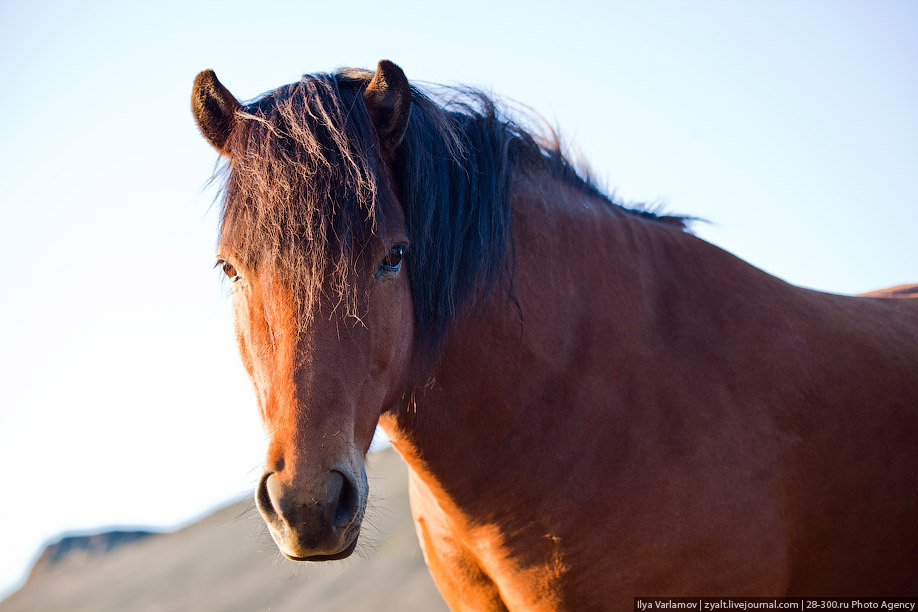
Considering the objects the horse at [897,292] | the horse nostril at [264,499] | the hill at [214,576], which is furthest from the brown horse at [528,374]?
the hill at [214,576]

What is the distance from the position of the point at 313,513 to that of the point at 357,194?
1.02 m

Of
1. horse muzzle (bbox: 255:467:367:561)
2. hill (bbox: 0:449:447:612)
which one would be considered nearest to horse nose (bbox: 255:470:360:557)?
horse muzzle (bbox: 255:467:367:561)

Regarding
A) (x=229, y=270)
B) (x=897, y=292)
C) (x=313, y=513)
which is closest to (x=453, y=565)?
(x=313, y=513)

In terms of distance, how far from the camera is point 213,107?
7.76 ft

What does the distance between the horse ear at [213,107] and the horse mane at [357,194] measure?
0.09 m

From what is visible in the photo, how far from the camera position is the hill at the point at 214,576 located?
14047 millimetres

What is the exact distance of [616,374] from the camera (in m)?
2.55

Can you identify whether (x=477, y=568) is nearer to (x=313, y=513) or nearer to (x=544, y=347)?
(x=544, y=347)

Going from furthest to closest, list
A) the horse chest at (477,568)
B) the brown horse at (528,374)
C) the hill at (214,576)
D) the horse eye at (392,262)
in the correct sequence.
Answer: the hill at (214,576) → the horse chest at (477,568) → the horse eye at (392,262) → the brown horse at (528,374)

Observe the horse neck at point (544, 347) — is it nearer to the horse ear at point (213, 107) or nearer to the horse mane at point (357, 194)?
the horse mane at point (357, 194)

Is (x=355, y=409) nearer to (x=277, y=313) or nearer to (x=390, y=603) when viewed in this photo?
(x=277, y=313)

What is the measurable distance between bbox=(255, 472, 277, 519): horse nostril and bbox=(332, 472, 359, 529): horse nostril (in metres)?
0.18

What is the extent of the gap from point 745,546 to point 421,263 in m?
1.67

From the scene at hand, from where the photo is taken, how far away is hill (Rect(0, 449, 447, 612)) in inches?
553
